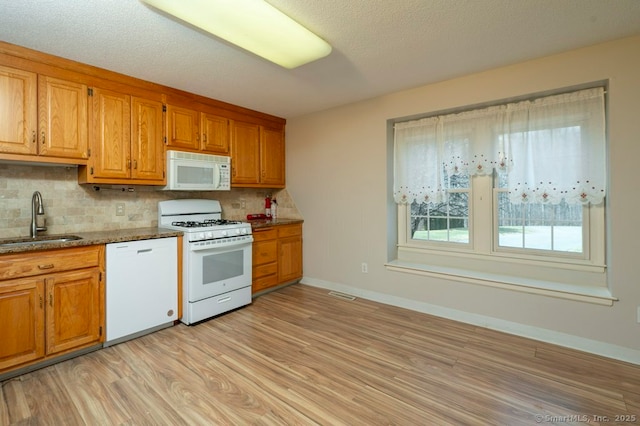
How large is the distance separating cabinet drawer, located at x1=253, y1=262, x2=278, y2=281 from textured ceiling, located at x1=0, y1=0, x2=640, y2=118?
213 centimetres

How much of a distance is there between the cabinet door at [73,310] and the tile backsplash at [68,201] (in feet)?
2.29

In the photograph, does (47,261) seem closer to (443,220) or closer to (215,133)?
(215,133)

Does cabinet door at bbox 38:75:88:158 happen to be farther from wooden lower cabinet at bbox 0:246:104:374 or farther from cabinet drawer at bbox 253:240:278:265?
cabinet drawer at bbox 253:240:278:265

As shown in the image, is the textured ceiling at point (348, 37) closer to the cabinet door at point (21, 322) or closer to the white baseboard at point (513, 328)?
the cabinet door at point (21, 322)

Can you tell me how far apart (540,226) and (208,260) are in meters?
3.26

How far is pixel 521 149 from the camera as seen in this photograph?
2799mm

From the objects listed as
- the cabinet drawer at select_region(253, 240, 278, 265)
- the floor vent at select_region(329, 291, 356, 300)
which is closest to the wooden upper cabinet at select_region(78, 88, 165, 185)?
the cabinet drawer at select_region(253, 240, 278, 265)

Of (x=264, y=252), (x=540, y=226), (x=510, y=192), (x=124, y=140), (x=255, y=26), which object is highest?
(x=255, y=26)

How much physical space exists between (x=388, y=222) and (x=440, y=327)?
1248 mm

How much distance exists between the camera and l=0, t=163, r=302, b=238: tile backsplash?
251cm

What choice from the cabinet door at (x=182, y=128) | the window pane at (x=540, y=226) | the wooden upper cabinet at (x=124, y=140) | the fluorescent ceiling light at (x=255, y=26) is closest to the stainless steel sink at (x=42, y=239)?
the wooden upper cabinet at (x=124, y=140)

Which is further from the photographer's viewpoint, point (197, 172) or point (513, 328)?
point (197, 172)

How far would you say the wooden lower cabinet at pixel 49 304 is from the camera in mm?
2074

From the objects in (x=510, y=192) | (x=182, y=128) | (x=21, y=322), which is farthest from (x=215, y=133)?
(x=510, y=192)
